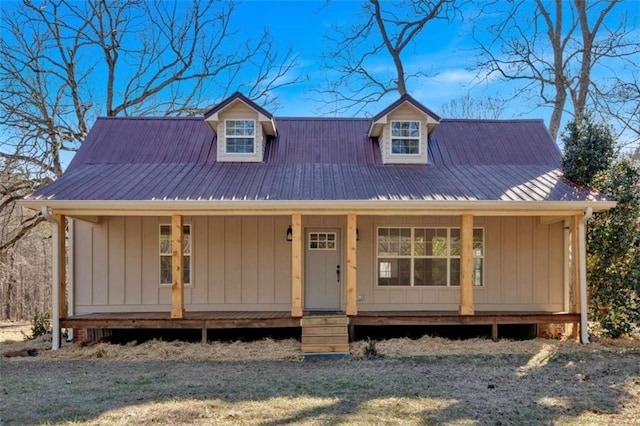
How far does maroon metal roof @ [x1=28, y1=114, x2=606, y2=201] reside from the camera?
30.3 ft

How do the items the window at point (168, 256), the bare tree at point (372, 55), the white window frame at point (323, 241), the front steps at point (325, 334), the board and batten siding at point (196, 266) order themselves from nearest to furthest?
the front steps at point (325, 334)
the board and batten siding at point (196, 266)
the window at point (168, 256)
the white window frame at point (323, 241)
the bare tree at point (372, 55)

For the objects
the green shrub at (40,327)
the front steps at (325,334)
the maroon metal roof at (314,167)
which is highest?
the maroon metal roof at (314,167)

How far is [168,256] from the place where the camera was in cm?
1063

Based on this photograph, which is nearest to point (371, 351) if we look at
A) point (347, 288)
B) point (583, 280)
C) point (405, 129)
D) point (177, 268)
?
point (347, 288)

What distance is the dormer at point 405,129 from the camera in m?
11.1

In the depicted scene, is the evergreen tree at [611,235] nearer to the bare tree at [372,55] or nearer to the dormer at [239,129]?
the dormer at [239,129]

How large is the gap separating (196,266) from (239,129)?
3362 mm

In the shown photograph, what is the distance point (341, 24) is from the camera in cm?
2058

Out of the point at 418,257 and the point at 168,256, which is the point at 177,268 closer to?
the point at 168,256

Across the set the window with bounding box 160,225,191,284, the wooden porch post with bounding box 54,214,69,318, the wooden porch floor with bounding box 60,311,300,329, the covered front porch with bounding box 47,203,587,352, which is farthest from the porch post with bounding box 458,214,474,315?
the wooden porch post with bounding box 54,214,69,318

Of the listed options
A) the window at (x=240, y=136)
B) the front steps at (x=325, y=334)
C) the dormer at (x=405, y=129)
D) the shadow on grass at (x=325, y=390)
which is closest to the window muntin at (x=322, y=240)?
the front steps at (x=325, y=334)

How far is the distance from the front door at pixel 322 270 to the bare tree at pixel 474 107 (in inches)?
618

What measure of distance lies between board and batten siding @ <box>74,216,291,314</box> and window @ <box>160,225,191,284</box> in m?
0.10

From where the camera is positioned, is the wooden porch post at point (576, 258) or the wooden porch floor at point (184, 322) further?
the wooden porch post at point (576, 258)
